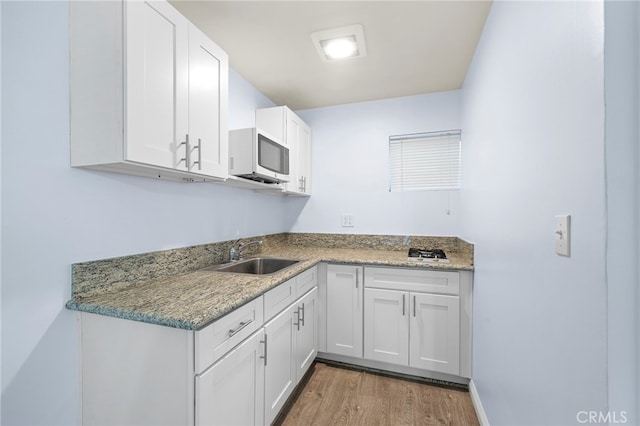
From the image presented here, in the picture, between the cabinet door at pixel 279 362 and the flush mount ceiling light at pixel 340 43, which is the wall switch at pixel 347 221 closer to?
→ the cabinet door at pixel 279 362

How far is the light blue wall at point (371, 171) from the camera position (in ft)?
8.43

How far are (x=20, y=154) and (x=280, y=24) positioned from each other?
4.73 ft

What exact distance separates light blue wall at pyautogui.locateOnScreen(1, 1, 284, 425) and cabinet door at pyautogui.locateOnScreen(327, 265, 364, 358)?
1.52m

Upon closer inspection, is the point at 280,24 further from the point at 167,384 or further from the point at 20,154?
the point at 167,384

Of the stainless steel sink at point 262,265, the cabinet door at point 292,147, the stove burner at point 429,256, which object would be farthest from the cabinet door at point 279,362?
the cabinet door at point 292,147

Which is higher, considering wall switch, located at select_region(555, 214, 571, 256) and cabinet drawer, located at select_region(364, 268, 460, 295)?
wall switch, located at select_region(555, 214, 571, 256)

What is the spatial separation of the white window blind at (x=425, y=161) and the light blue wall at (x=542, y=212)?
966mm

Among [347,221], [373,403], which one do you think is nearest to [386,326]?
[373,403]

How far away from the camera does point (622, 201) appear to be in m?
0.56

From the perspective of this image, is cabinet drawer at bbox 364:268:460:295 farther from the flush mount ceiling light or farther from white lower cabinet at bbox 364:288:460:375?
the flush mount ceiling light

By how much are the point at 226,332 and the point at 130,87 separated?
1.03 metres

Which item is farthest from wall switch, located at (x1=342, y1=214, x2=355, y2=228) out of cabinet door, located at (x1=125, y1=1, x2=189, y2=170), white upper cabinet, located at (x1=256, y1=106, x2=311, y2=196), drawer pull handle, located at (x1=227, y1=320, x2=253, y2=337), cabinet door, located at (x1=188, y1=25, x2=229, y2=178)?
cabinet door, located at (x1=125, y1=1, x2=189, y2=170)

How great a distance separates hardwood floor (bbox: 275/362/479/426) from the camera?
64.0 inches

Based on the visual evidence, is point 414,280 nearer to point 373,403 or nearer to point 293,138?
point 373,403
